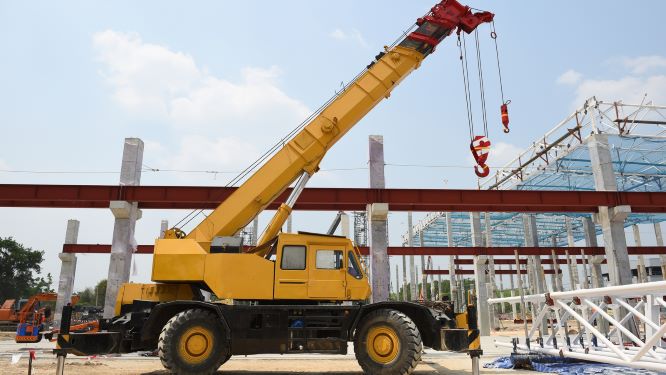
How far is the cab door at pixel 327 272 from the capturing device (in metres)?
10.4

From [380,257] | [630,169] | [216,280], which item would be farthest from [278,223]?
[630,169]

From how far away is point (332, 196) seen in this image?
19000 millimetres

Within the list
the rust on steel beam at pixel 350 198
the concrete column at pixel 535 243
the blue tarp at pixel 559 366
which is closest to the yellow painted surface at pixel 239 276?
the blue tarp at pixel 559 366

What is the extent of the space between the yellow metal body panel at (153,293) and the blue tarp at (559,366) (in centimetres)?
863

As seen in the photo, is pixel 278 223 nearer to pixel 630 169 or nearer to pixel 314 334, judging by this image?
pixel 314 334

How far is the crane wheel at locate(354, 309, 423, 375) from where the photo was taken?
971 cm

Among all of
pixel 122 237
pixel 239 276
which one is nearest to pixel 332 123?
pixel 239 276

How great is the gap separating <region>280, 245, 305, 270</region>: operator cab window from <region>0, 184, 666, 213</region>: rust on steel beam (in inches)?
298

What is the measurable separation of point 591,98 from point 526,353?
628 inches

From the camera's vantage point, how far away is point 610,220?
1981 cm

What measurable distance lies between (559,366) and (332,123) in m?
8.55

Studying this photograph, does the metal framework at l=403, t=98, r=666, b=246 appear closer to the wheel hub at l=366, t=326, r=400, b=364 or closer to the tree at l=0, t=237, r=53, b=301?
the wheel hub at l=366, t=326, r=400, b=364

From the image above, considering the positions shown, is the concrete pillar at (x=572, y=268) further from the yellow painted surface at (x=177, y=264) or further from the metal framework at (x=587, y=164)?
the yellow painted surface at (x=177, y=264)

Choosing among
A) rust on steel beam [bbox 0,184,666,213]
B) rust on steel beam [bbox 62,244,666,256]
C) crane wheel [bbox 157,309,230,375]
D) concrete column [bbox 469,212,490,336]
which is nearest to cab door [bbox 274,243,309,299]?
crane wheel [bbox 157,309,230,375]
